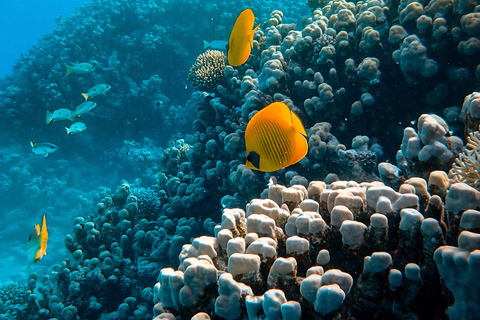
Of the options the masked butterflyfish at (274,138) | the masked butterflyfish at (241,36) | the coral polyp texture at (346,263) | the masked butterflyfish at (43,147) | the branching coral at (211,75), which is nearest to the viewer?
the coral polyp texture at (346,263)

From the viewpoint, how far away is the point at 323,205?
221 centimetres

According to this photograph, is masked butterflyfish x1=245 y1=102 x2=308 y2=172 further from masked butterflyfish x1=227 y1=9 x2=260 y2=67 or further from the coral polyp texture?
masked butterflyfish x1=227 y1=9 x2=260 y2=67

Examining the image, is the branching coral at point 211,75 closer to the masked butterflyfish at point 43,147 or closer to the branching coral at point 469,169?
the branching coral at point 469,169

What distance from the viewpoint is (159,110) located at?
44.5 ft

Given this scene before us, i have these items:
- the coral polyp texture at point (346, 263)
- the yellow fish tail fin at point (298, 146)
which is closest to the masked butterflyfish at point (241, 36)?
the yellow fish tail fin at point (298, 146)

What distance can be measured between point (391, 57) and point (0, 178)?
17.7 metres

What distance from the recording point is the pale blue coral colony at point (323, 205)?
1.48m

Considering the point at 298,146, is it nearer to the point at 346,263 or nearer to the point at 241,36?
the point at 346,263

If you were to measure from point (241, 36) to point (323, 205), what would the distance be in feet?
6.04

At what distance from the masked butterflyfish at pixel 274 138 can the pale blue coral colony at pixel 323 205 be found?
0.48m

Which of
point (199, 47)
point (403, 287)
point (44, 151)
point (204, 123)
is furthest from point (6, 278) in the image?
point (403, 287)

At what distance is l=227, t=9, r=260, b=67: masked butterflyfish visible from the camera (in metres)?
2.62

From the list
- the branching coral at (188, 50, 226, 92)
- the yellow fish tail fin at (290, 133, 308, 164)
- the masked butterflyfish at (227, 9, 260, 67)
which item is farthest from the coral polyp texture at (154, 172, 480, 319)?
the branching coral at (188, 50, 226, 92)

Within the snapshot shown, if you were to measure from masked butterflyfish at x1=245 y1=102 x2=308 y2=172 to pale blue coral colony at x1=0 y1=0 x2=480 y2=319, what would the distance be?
18.8 inches
